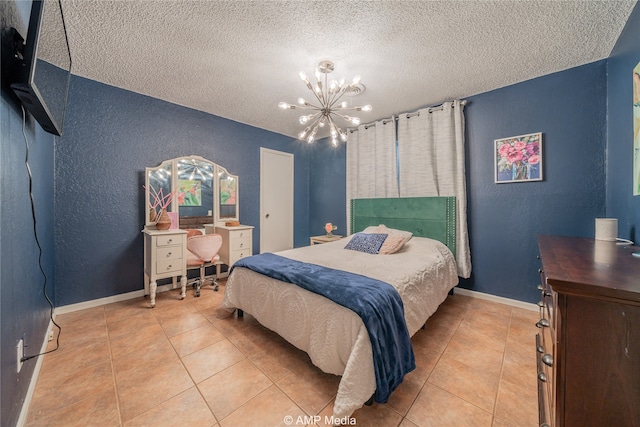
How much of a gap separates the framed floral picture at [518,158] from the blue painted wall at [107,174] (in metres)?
3.96

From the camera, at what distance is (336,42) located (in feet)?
6.50

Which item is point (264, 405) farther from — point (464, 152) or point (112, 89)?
point (112, 89)

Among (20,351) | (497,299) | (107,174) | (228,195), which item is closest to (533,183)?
(497,299)

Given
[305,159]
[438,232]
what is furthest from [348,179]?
[438,232]

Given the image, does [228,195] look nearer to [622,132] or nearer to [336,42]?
[336,42]

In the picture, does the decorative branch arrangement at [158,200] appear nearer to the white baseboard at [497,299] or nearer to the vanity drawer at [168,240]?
the vanity drawer at [168,240]

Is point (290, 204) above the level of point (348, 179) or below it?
below

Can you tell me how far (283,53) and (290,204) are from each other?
2.88m

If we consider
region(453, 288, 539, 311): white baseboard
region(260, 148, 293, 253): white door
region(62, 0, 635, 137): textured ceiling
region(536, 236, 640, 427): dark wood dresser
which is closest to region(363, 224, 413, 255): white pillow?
region(453, 288, 539, 311): white baseboard

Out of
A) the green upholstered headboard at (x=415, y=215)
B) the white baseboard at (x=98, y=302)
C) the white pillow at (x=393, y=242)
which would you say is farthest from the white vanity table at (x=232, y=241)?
the white pillow at (x=393, y=242)

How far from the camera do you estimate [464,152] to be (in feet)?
9.84

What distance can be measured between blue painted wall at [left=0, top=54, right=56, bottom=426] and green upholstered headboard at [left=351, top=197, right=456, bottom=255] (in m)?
3.49

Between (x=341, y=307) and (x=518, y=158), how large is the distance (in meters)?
2.73

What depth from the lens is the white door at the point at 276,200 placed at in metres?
4.26
